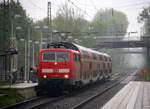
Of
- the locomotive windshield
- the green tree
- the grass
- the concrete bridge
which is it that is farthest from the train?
the green tree

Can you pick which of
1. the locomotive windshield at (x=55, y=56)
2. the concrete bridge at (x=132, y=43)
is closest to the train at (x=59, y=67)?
the locomotive windshield at (x=55, y=56)

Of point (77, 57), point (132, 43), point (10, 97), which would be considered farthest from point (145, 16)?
point (10, 97)

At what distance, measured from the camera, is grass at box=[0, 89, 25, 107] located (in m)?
19.9

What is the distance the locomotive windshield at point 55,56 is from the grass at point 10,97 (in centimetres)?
371

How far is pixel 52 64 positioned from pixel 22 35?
3873 cm

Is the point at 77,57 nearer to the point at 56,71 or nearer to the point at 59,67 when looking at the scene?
the point at 59,67

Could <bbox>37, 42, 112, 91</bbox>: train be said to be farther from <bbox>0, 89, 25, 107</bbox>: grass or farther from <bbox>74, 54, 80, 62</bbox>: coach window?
<bbox>0, 89, 25, 107</bbox>: grass

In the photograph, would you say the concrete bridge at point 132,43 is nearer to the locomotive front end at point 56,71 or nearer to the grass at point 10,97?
the locomotive front end at point 56,71

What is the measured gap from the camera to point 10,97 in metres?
21.5

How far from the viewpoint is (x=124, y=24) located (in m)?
123

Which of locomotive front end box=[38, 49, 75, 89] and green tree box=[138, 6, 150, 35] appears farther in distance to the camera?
green tree box=[138, 6, 150, 35]

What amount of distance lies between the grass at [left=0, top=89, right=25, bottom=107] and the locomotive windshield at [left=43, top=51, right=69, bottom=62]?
371cm

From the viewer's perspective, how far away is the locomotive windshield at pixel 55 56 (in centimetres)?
2535

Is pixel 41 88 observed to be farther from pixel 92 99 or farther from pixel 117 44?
pixel 117 44
